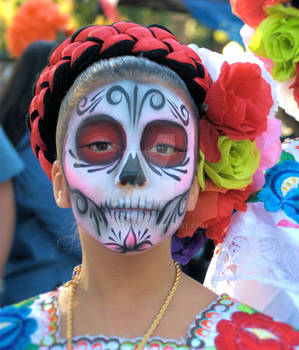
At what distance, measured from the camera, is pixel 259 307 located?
197 centimetres

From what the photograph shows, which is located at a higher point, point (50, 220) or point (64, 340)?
point (64, 340)

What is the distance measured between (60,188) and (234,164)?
0.54 metres

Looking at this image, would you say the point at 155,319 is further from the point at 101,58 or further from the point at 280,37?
the point at 280,37

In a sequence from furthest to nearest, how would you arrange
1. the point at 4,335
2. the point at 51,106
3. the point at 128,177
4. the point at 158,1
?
1. the point at 158,1
2. the point at 51,106
3. the point at 4,335
4. the point at 128,177

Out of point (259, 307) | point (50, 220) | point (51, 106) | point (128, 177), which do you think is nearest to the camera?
point (128, 177)

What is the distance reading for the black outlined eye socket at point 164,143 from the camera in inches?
63.6

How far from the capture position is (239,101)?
173 cm

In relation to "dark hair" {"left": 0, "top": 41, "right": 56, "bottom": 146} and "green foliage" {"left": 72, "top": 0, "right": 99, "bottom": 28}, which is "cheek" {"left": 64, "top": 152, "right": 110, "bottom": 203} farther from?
"green foliage" {"left": 72, "top": 0, "right": 99, "bottom": 28}

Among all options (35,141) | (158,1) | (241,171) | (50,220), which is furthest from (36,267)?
(158,1)

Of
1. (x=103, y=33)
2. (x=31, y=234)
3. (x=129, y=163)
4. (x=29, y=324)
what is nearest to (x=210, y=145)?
(x=129, y=163)

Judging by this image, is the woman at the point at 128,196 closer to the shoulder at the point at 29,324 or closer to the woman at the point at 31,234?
the shoulder at the point at 29,324

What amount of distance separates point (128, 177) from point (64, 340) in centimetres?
50

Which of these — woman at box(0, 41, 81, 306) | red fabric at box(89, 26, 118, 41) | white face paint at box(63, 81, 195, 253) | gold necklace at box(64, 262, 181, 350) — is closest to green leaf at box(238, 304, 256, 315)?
gold necklace at box(64, 262, 181, 350)

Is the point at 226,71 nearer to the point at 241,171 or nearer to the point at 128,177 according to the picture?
the point at 241,171
